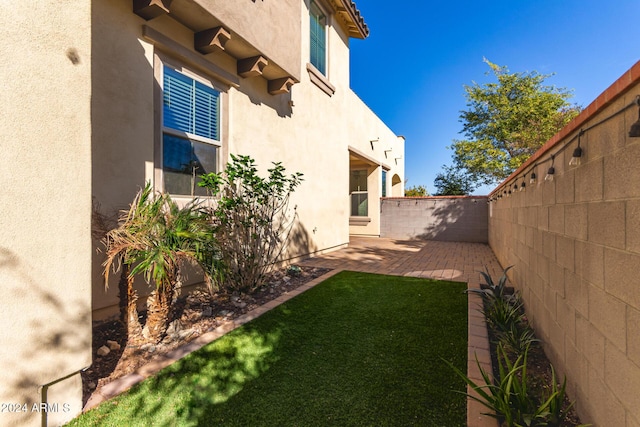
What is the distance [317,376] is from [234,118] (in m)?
4.21

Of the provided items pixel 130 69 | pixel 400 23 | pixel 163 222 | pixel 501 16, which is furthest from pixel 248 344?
pixel 400 23

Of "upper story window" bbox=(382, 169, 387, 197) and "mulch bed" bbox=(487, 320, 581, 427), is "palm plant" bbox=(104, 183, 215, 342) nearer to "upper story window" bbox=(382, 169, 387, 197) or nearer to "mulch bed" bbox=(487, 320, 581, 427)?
"mulch bed" bbox=(487, 320, 581, 427)

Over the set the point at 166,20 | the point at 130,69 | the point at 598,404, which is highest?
the point at 166,20

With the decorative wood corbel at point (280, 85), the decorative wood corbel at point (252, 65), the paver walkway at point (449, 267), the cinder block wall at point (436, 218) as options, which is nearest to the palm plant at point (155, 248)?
the paver walkway at point (449, 267)

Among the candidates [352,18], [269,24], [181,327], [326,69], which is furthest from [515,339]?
[352,18]

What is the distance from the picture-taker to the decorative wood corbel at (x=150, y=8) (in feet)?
10.8

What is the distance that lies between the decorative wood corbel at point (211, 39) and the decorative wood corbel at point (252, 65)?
74 centimetres

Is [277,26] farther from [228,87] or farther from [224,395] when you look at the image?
[224,395]

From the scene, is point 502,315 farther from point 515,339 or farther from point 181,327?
point 181,327

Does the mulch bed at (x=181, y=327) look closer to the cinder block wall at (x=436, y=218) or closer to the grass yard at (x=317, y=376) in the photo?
the grass yard at (x=317, y=376)

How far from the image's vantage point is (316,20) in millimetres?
7617

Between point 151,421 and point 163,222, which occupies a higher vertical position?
point 163,222

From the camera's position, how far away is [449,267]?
6465 mm

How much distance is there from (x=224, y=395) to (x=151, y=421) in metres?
0.47
